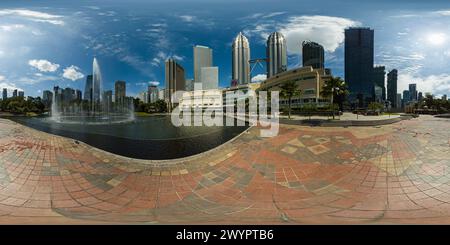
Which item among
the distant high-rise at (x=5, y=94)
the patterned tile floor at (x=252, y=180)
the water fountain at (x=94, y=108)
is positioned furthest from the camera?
the distant high-rise at (x=5, y=94)

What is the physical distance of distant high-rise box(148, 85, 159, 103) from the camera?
3219 mm

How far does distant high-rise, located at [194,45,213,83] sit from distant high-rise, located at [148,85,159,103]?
748 mm

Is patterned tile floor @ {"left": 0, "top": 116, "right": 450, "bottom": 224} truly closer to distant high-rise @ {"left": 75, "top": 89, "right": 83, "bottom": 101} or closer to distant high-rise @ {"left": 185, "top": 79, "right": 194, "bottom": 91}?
distant high-rise @ {"left": 75, "top": 89, "right": 83, "bottom": 101}

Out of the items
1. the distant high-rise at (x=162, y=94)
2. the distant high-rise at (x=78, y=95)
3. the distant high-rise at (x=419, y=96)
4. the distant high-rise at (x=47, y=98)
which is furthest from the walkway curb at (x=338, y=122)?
the distant high-rise at (x=47, y=98)

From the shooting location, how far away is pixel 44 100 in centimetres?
331

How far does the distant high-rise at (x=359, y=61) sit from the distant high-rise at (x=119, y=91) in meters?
3.59

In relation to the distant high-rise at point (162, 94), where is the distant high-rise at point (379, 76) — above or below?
above

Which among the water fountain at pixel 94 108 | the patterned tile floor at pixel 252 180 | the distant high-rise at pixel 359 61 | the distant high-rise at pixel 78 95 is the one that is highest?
the distant high-rise at pixel 359 61

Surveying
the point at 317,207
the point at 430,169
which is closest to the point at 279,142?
the point at 317,207

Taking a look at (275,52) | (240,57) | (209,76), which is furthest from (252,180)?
(275,52)

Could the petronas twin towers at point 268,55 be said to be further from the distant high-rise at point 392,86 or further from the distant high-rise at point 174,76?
the distant high-rise at point 392,86

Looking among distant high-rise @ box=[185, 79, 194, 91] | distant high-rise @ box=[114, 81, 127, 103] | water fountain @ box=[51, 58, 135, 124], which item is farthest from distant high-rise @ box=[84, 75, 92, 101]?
distant high-rise @ box=[185, 79, 194, 91]

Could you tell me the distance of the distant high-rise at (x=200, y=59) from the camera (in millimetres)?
2998
